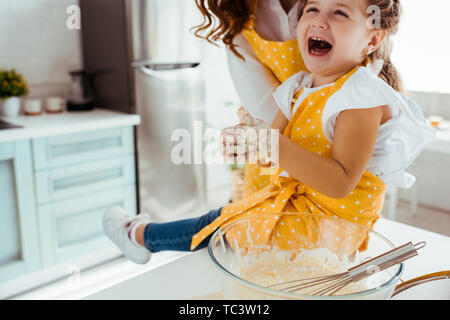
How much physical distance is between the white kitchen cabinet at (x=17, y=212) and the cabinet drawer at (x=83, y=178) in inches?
2.1

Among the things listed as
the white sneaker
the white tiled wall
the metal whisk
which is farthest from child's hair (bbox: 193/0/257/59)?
the white tiled wall

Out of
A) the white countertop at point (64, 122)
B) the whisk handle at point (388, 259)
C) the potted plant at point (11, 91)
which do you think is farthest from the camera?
the potted plant at point (11, 91)

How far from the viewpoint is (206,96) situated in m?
2.09

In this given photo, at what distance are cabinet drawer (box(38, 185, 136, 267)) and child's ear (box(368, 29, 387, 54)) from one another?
4.56ft

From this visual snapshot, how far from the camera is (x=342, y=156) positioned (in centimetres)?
58

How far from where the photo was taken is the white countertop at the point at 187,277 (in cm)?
46

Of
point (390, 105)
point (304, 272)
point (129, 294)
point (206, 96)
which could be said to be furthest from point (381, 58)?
point (206, 96)

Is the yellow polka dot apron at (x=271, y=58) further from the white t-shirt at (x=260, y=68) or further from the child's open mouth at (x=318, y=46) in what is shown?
the child's open mouth at (x=318, y=46)

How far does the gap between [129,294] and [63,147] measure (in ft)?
4.18

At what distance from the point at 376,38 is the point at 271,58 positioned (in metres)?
0.23

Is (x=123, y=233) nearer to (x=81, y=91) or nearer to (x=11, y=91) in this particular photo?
(x=11, y=91)

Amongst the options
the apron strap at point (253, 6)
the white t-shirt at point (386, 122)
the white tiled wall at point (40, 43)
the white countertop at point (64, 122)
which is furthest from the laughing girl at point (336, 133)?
the white tiled wall at point (40, 43)

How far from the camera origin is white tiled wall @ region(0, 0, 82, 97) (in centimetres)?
178

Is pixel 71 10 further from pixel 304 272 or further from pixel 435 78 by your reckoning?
pixel 304 272
